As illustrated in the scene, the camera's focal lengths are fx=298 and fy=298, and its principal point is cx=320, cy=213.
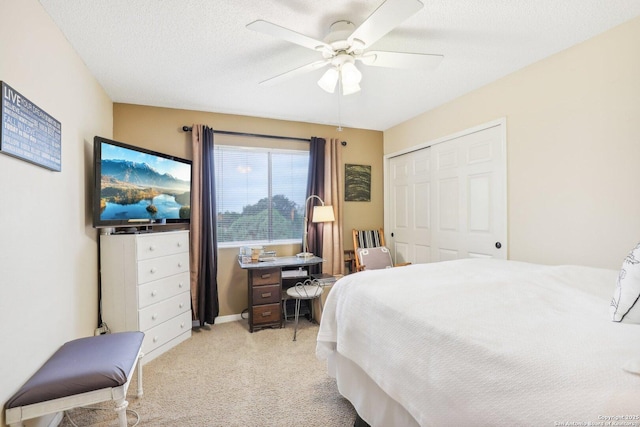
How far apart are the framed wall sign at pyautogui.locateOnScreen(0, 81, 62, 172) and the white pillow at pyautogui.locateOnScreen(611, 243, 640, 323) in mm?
2565

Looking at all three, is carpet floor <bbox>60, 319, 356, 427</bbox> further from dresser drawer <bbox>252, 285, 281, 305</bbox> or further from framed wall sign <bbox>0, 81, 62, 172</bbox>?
framed wall sign <bbox>0, 81, 62, 172</bbox>

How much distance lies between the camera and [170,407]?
200 cm

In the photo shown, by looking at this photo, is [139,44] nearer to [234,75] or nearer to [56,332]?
[234,75]

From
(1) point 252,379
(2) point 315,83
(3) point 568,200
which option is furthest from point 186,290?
(3) point 568,200

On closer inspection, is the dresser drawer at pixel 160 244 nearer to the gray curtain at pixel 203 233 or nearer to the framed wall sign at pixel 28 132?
the gray curtain at pixel 203 233

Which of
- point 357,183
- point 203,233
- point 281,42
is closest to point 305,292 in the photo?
point 203,233

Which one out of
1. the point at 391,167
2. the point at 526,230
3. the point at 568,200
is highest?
the point at 391,167

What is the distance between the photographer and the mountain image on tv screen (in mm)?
2529

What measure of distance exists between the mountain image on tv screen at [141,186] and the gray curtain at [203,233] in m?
0.11

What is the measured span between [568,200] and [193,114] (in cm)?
385

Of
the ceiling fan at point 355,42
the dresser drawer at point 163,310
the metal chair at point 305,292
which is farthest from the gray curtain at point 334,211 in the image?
the ceiling fan at point 355,42

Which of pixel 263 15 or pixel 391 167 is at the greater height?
pixel 263 15

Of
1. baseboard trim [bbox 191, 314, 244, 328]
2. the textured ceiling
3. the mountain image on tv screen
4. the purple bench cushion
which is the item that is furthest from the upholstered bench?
the textured ceiling

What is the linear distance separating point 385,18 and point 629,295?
1.59 m
